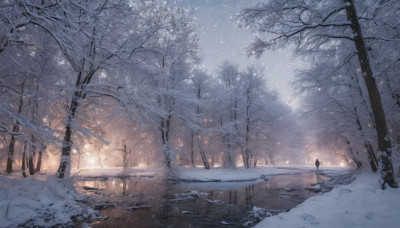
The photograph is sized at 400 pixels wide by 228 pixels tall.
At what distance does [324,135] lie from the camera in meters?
18.7

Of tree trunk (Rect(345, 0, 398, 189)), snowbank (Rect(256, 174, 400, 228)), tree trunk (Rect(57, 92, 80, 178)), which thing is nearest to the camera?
snowbank (Rect(256, 174, 400, 228))

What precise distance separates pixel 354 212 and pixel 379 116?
3125 millimetres

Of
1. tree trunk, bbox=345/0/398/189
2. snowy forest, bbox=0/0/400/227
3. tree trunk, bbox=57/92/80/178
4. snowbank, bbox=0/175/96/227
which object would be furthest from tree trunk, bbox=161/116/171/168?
tree trunk, bbox=345/0/398/189

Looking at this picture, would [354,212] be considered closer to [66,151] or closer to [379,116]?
[379,116]

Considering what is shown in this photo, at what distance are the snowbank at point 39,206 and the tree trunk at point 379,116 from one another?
953cm

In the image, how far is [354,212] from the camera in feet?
Result: 15.0

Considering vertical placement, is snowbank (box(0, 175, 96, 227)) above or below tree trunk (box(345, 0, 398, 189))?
below

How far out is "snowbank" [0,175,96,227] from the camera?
17.4ft

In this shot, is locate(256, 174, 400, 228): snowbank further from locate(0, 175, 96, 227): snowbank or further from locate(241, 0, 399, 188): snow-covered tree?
locate(0, 175, 96, 227): snowbank

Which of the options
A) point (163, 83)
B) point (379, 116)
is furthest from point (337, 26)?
point (163, 83)

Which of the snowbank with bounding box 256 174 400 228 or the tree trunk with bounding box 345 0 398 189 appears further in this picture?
the tree trunk with bounding box 345 0 398 189

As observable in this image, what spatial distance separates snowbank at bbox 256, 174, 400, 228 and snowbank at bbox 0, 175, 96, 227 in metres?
6.26

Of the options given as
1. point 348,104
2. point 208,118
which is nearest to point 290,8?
point 348,104

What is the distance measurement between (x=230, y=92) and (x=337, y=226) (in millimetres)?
22524
